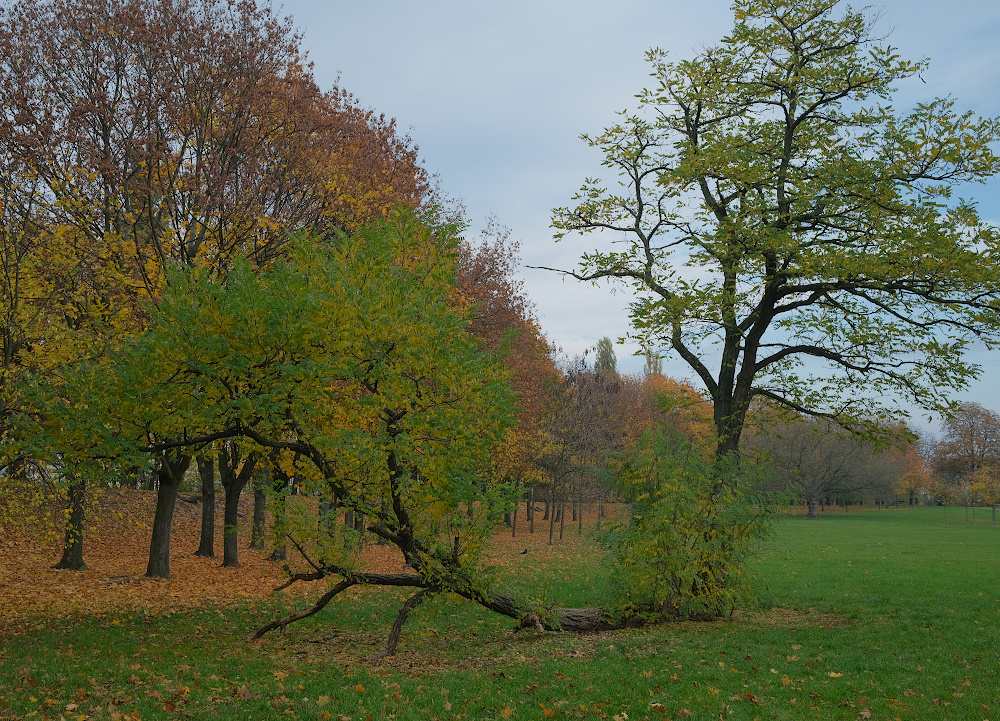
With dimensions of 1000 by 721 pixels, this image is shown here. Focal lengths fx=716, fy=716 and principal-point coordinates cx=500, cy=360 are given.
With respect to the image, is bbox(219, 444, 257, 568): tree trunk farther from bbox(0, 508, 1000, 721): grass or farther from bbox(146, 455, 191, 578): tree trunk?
bbox(0, 508, 1000, 721): grass

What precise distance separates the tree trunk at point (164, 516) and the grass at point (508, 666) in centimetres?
367

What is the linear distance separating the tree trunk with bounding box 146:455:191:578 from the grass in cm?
367

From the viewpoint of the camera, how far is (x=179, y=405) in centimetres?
957

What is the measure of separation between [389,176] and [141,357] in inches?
402

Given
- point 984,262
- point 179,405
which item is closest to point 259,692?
point 179,405

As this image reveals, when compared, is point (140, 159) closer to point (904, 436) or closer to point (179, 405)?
point (179, 405)

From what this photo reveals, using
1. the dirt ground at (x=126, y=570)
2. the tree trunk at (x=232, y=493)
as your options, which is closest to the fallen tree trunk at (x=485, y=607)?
the dirt ground at (x=126, y=570)

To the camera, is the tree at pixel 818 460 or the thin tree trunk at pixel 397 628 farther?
the tree at pixel 818 460

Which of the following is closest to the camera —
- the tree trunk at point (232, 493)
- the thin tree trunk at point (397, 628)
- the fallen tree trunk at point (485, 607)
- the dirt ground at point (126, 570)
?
the thin tree trunk at point (397, 628)

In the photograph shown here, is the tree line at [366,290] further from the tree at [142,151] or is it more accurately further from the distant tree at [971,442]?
the distant tree at [971,442]

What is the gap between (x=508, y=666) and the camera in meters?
9.17

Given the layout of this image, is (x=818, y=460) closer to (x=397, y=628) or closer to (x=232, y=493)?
(x=232, y=493)

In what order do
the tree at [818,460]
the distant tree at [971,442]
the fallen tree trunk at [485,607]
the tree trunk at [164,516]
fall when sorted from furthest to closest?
the distant tree at [971,442] → the tree at [818,460] → the tree trunk at [164,516] → the fallen tree trunk at [485,607]

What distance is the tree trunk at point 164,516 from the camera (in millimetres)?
16266
